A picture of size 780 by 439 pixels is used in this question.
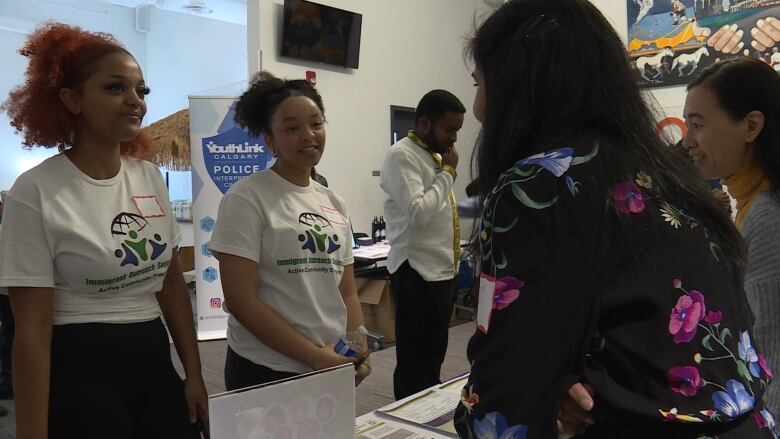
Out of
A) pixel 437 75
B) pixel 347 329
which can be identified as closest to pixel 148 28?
pixel 437 75

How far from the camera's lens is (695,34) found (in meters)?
3.92

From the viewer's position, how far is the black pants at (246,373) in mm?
1511

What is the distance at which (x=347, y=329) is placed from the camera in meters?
1.71

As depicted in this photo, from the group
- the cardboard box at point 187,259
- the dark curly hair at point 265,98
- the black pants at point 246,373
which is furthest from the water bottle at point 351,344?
the cardboard box at point 187,259

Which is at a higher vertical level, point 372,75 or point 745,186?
point 372,75

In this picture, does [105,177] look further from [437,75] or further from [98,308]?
[437,75]

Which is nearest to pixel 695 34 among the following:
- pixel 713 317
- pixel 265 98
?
pixel 265 98

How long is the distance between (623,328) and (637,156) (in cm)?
23

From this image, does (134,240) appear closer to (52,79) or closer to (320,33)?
(52,79)

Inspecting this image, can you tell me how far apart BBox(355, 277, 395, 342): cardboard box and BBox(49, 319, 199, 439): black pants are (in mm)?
3223

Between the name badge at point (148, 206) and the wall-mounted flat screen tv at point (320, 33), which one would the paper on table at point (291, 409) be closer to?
the name badge at point (148, 206)

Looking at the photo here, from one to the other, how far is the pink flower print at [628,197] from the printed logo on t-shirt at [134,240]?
106cm

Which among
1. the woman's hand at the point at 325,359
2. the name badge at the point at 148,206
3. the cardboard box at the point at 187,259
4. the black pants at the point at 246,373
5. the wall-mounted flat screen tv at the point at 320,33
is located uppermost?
the wall-mounted flat screen tv at the point at 320,33

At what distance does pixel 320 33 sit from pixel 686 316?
4.75 metres
